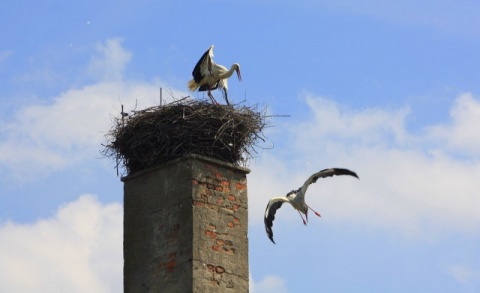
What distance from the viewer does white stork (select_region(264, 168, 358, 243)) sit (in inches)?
412

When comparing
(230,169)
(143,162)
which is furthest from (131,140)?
(230,169)

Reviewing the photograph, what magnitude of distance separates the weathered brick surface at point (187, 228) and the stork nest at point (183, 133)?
9.1 inches

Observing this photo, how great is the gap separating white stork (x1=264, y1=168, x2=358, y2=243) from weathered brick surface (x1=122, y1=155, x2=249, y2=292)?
363 mm

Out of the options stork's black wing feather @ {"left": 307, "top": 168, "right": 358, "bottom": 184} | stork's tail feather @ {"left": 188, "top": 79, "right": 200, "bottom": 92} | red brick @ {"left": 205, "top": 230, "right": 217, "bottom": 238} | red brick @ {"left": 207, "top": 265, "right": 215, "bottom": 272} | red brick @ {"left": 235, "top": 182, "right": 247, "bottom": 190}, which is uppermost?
stork's tail feather @ {"left": 188, "top": 79, "right": 200, "bottom": 92}

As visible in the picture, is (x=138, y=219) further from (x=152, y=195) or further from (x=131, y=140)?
(x=131, y=140)

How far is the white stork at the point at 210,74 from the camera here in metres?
12.9

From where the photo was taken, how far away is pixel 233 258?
9.90 metres

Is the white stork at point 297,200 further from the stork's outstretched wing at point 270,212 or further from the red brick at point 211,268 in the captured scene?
the red brick at point 211,268

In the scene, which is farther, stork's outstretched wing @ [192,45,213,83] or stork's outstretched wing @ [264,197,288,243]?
stork's outstretched wing @ [192,45,213,83]

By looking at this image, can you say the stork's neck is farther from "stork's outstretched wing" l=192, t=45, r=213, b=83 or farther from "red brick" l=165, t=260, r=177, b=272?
"red brick" l=165, t=260, r=177, b=272

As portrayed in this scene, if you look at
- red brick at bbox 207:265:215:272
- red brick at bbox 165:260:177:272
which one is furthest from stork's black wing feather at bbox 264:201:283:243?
red brick at bbox 165:260:177:272

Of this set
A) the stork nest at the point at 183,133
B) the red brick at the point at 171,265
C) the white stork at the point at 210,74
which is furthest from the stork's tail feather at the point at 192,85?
the red brick at the point at 171,265

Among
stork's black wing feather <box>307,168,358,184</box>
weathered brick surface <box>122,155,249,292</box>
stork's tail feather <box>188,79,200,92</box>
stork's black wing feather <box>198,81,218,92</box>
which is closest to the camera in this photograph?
weathered brick surface <box>122,155,249,292</box>

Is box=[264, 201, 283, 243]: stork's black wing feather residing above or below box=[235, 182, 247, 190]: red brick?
below
